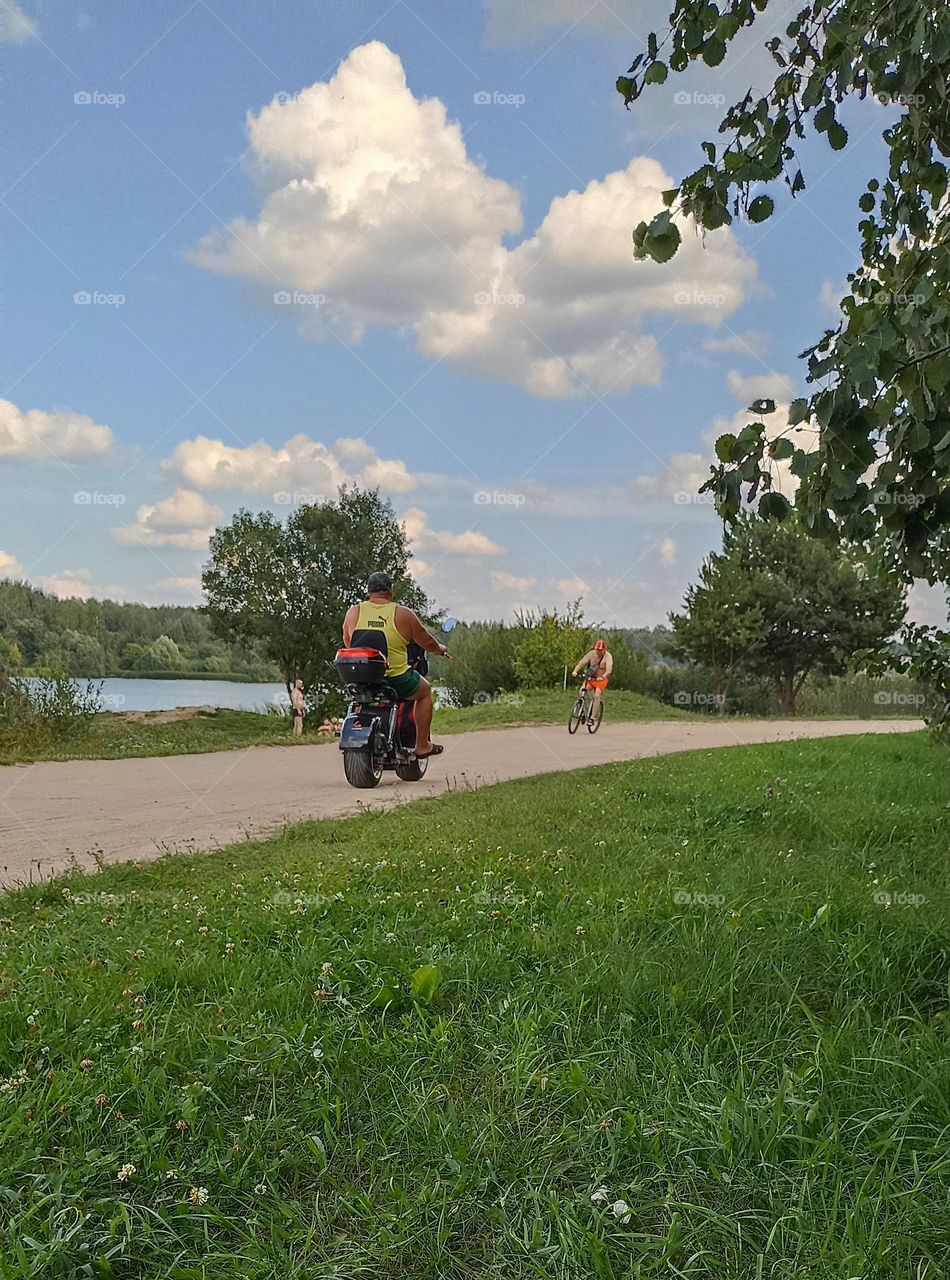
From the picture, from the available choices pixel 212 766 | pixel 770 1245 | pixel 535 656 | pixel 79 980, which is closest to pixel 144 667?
pixel 535 656

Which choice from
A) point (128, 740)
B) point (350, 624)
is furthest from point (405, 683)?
point (128, 740)

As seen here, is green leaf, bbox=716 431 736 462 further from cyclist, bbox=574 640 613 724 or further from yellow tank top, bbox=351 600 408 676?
cyclist, bbox=574 640 613 724

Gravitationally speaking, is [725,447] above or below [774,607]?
below

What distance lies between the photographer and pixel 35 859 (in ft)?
19.0

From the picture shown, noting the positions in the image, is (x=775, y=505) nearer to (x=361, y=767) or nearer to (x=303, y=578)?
(x=361, y=767)

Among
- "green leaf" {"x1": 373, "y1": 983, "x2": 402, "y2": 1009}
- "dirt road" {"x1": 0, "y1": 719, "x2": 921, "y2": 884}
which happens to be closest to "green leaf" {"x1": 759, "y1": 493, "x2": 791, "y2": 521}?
"green leaf" {"x1": 373, "y1": 983, "x2": 402, "y2": 1009}

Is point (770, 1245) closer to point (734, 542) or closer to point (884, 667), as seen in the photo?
point (884, 667)

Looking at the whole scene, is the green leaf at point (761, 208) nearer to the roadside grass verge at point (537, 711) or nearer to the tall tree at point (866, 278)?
the tall tree at point (866, 278)

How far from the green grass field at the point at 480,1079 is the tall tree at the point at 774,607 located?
106 feet

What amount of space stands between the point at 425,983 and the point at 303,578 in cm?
3307

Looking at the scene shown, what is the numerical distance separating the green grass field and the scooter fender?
14.3 ft

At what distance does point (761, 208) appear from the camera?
3.57m

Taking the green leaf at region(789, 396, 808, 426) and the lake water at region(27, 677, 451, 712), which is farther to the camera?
the lake water at region(27, 677, 451, 712)

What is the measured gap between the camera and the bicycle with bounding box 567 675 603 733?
60.0ft
